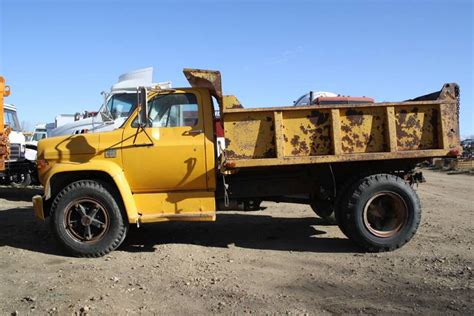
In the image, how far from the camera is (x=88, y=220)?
238 inches

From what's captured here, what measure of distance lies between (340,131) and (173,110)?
2325 mm

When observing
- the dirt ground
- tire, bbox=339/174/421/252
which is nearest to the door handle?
the dirt ground

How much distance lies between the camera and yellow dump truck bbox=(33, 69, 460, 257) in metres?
6.05

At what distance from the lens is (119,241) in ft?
20.0

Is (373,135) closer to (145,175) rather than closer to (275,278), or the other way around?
(275,278)

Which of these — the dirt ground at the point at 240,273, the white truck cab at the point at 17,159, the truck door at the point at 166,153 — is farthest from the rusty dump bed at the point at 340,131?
the white truck cab at the point at 17,159

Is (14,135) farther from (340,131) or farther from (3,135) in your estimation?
(340,131)

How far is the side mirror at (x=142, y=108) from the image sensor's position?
5995mm

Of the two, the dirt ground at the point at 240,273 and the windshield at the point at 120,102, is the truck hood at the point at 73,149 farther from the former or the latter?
the windshield at the point at 120,102

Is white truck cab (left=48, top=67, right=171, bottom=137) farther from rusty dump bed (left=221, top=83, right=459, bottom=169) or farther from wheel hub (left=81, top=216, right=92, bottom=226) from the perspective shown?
rusty dump bed (left=221, top=83, right=459, bottom=169)

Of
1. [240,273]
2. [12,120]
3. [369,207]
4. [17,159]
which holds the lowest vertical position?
[240,273]

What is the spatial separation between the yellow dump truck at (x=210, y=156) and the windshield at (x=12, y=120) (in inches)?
339

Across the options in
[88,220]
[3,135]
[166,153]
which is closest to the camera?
[88,220]

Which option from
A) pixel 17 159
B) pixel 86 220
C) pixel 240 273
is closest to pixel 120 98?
pixel 17 159
